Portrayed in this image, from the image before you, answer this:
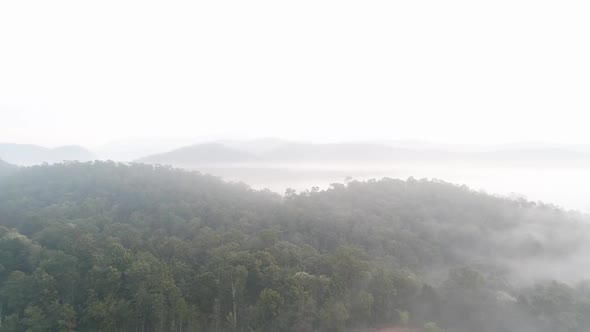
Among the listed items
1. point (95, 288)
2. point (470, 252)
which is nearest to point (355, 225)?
point (470, 252)

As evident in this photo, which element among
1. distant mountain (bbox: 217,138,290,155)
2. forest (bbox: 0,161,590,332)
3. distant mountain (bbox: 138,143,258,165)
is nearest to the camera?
forest (bbox: 0,161,590,332)

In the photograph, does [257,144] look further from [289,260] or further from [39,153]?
[289,260]

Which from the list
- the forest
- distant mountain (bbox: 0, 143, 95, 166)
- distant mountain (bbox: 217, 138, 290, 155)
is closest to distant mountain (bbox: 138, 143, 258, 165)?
distant mountain (bbox: 217, 138, 290, 155)

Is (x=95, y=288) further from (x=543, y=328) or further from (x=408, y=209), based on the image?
(x=408, y=209)

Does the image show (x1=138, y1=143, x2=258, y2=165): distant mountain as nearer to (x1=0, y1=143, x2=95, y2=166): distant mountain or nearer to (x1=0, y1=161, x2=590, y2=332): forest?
(x1=0, y1=143, x2=95, y2=166): distant mountain

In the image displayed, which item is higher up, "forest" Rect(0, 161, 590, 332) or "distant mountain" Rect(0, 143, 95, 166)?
"distant mountain" Rect(0, 143, 95, 166)

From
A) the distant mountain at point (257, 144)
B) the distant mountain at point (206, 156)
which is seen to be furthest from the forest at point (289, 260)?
the distant mountain at point (257, 144)
